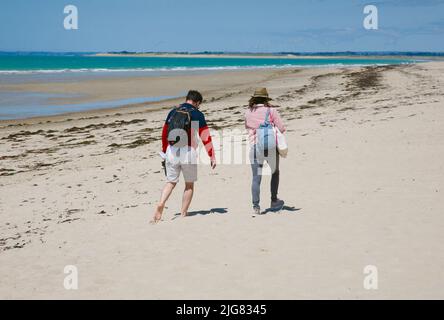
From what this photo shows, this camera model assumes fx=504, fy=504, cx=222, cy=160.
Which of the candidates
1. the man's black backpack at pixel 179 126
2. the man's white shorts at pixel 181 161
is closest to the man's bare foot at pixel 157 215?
the man's white shorts at pixel 181 161

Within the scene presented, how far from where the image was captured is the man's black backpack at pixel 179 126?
7.00 meters

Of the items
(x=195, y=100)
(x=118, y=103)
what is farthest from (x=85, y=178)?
(x=118, y=103)

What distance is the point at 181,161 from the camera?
7.28 meters

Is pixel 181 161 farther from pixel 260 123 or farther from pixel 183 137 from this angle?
pixel 260 123

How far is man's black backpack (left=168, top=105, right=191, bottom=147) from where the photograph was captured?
Answer: 7.00 metres

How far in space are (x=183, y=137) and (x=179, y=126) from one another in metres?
0.18

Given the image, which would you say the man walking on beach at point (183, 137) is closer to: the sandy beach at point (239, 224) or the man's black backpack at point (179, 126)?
the man's black backpack at point (179, 126)

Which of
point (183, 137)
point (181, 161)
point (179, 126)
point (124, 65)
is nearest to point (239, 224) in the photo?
point (181, 161)

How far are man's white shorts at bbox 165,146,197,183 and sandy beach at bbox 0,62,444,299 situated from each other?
2.32 ft

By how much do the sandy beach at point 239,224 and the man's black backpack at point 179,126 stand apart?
1.23 metres

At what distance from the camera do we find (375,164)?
10.2m

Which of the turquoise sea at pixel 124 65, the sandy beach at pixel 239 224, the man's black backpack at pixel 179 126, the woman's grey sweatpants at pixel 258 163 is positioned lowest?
the sandy beach at pixel 239 224
